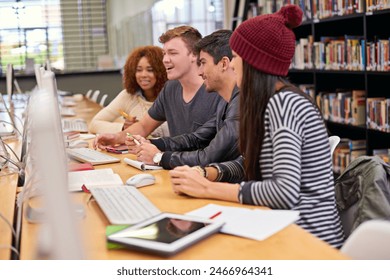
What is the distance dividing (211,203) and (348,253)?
20.8 inches

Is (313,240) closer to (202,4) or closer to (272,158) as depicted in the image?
(272,158)

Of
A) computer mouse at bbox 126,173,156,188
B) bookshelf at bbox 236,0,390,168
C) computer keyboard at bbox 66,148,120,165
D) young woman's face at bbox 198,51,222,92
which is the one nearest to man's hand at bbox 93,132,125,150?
computer keyboard at bbox 66,148,120,165

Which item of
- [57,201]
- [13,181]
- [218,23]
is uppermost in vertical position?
[218,23]

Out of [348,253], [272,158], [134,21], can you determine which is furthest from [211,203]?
[134,21]

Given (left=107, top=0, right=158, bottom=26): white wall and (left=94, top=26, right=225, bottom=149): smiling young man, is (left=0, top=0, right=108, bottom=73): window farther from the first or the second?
(left=94, top=26, right=225, bottom=149): smiling young man

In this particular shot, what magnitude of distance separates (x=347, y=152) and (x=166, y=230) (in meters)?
3.46

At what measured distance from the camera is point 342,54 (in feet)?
15.1

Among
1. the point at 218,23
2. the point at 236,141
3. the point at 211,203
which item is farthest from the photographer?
the point at 218,23

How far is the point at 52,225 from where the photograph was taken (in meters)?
0.77

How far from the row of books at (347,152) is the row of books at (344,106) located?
5.9 inches

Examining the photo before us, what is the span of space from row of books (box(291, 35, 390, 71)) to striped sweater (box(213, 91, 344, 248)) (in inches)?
93.4

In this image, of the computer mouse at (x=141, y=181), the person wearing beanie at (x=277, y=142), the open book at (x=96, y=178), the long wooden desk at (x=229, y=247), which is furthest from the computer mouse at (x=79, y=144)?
the long wooden desk at (x=229, y=247)

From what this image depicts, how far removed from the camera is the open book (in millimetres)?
2143

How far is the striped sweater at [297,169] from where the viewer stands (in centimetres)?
170
